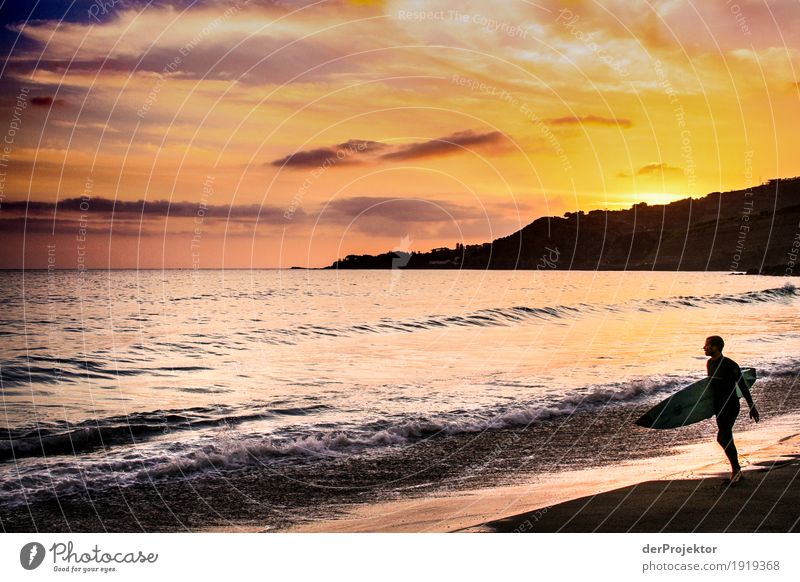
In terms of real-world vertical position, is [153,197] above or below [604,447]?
above

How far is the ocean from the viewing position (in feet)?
44.7

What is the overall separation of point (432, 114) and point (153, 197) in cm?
1093

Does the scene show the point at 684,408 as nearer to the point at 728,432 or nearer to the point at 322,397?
the point at 728,432

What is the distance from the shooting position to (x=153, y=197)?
2575 centimetres

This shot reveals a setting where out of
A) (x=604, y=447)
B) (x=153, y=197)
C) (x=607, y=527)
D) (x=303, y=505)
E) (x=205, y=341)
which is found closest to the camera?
(x=607, y=527)

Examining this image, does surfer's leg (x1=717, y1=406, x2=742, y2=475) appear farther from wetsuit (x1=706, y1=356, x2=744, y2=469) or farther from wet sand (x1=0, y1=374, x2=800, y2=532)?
wet sand (x1=0, y1=374, x2=800, y2=532)

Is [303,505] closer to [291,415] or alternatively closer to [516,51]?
[291,415]

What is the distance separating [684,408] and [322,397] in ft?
33.9

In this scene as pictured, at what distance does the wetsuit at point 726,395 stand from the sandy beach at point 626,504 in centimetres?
70

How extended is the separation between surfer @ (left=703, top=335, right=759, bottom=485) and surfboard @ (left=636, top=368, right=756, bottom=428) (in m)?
2.04

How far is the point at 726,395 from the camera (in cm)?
1055

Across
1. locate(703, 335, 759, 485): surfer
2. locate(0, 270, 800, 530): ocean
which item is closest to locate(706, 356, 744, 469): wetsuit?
locate(703, 335, 759, 485): surfer

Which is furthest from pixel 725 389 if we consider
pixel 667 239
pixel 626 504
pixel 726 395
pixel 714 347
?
pixel 667 239
